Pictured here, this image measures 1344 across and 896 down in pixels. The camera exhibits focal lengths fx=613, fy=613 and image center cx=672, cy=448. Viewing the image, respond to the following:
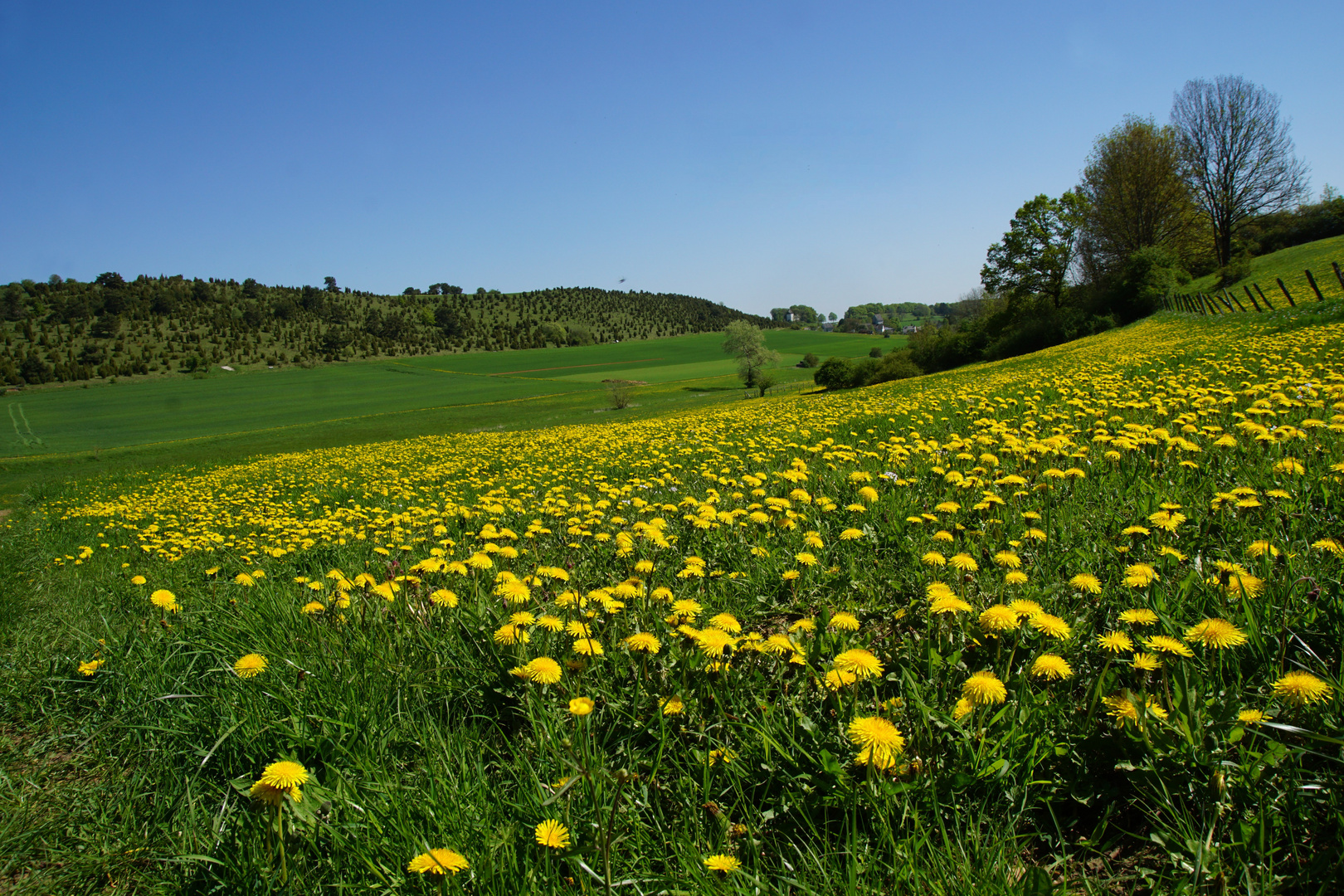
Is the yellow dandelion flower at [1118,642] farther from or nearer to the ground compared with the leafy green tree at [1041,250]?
nearer to the ground

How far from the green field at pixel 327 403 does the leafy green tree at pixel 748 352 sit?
9.18 ft

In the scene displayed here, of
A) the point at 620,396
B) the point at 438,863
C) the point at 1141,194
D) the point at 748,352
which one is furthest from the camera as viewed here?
the point at 748,352

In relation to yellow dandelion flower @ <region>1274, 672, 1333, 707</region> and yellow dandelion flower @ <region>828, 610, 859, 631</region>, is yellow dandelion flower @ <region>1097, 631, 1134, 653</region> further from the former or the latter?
yellow dandelion flower @ <region>828, 610, 859, 631</region>

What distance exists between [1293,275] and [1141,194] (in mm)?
13075

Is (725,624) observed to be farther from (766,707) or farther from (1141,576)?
(1141,576)

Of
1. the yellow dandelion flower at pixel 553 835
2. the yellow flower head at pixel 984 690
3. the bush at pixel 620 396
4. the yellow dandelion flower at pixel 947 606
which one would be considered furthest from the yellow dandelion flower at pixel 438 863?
the bush at pixel 620 396

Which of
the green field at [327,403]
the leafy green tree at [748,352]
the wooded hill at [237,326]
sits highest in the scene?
the wooded hill at [237,326]

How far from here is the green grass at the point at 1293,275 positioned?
83.5 ft

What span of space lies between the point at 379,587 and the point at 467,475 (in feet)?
30.2

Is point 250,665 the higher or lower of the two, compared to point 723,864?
higher

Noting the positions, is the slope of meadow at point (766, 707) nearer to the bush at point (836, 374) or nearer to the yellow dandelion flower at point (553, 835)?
the yellow dandelion flower at point (553, 835)

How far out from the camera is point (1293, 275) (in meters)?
32.5

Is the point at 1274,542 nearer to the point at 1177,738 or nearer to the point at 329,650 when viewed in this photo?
the point at 1177,738

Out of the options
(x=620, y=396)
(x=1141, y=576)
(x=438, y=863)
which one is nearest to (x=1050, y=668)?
(x=1141, y=576)
